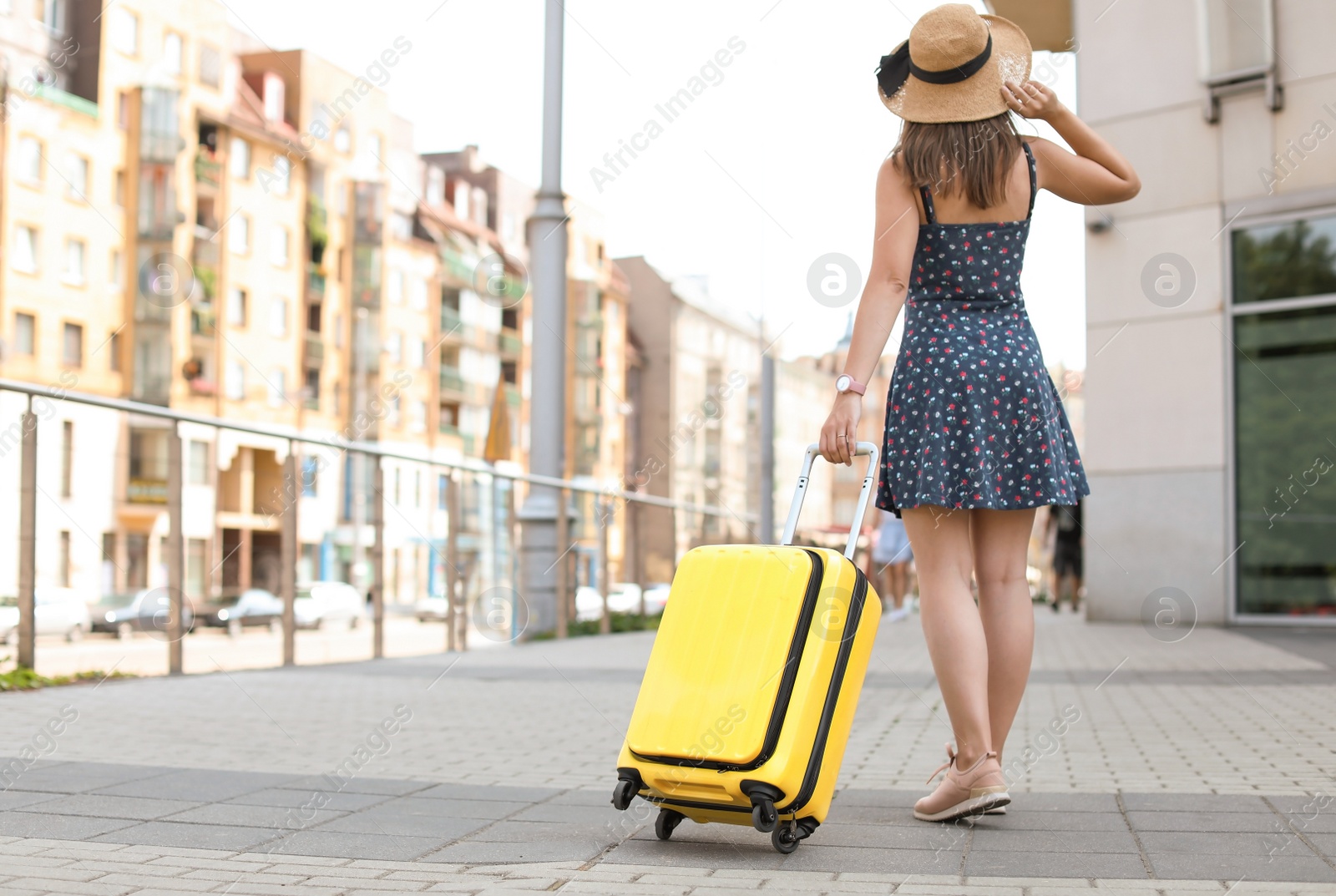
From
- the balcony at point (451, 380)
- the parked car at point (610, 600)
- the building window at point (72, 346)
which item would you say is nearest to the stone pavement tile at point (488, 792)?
the parked car at point (610, 600)

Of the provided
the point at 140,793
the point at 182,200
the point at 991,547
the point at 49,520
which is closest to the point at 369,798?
the point at 140,793

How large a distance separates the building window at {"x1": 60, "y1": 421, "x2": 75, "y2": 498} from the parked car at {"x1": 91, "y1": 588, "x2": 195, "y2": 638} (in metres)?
0.57

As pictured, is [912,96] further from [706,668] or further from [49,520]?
[49,520]

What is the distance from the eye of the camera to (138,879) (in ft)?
8.66

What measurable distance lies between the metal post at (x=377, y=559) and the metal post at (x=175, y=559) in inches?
73.3

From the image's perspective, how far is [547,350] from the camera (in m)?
11.4

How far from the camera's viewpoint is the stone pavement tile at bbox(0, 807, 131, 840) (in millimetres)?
3056

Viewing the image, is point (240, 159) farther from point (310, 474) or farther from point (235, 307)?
point (310, 474)

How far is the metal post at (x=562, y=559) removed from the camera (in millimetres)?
11648

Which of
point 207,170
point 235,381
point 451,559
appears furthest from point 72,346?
point 451,559

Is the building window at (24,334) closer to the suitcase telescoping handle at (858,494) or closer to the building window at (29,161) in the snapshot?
the building window at (29,161)

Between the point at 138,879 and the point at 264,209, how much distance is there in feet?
154

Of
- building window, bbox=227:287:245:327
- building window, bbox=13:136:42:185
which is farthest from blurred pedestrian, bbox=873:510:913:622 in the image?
building window, bbox=227:287:245:327

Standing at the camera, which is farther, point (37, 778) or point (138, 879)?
point (37, 778)
